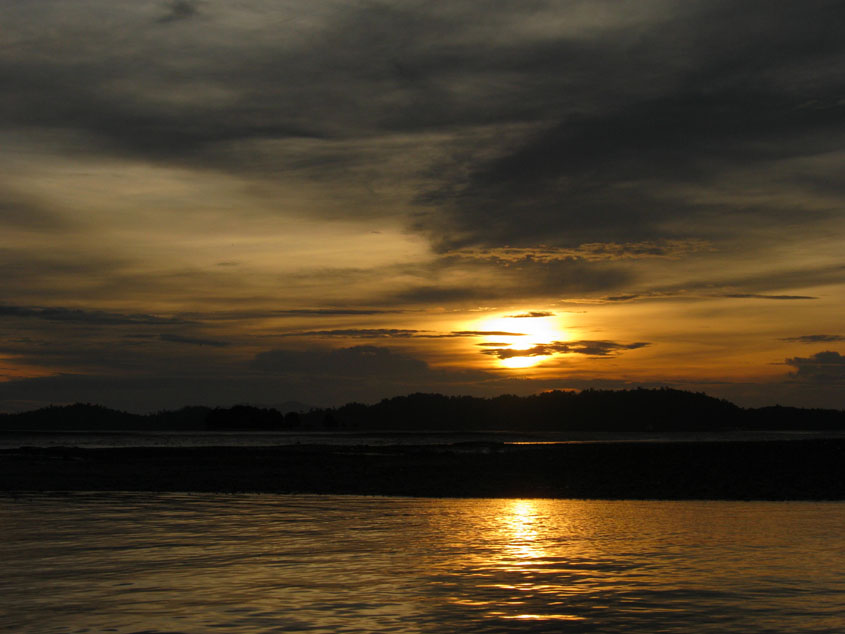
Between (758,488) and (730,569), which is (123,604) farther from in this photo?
(758,488)

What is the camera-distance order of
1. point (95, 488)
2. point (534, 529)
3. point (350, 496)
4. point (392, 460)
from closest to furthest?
point (534, 529) < point (350, 496) < point (95, 488) < point (392, 460)

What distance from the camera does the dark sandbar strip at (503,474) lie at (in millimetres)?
38594

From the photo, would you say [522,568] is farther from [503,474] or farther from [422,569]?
[503,474]

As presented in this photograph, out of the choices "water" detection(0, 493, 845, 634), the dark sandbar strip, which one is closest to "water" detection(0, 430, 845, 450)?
the dark sandbar strip

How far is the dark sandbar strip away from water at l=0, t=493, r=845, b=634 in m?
6.78

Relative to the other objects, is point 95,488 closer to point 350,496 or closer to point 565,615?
point 350,496

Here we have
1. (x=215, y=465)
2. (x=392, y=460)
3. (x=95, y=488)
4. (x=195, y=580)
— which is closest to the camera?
(x=195, y=580)

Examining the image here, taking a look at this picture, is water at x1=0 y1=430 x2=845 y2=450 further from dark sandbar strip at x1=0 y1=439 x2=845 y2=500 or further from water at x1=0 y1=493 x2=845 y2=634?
water at x1=0 y1=493 x2=845 y2=634

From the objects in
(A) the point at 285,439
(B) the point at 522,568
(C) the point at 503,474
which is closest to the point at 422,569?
(B) the point at 522,568

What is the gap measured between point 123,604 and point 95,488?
26.5 metres

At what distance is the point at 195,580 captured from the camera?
18219 mm

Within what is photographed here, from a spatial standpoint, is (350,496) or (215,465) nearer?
(350,496)

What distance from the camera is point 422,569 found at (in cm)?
1962

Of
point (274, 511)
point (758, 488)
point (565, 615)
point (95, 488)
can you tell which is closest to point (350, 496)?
point (274, 511)
